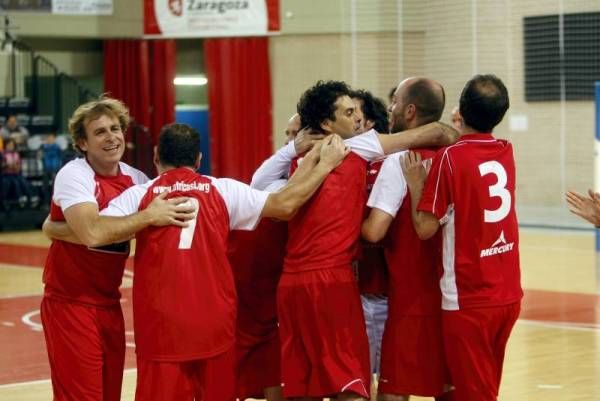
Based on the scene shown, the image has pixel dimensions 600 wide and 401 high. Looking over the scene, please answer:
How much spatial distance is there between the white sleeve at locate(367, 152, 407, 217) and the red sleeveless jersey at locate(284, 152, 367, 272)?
0.28ft

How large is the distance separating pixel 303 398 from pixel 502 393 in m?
2.67

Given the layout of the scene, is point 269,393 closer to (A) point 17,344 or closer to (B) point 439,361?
(B) point 439,361

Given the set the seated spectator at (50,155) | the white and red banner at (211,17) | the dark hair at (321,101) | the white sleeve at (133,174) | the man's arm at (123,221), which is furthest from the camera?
the white and red banner at (211,17)

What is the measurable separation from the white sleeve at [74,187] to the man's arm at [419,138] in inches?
54.6

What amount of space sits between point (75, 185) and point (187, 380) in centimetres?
104

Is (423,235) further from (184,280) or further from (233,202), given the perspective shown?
(184,280)

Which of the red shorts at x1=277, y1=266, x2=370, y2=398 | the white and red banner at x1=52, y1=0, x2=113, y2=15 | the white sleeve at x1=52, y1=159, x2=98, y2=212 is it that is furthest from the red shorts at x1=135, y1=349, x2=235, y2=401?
the white and red banner at x1=52, y1=0, x2=113, y2=15

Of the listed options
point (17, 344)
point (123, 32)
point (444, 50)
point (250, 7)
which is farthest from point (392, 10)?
point (17, 344)

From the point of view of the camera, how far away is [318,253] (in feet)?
18.1

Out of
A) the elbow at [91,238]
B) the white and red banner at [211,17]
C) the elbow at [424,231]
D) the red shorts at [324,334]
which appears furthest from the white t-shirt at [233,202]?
the white and red banner at [211,17]

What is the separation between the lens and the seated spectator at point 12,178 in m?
20.8

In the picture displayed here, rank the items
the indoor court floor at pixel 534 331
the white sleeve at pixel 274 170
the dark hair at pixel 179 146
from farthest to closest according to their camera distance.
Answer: the indoor court floor at pixel 534 331 < the white sleeve at pixel 274 170 < the dark hair at pixel 179 146

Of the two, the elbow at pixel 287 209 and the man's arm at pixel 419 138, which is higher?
the man's arm at pixel 419 138

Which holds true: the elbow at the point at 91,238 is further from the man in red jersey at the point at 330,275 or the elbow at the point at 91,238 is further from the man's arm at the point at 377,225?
the man's arm at the point at 377,225
